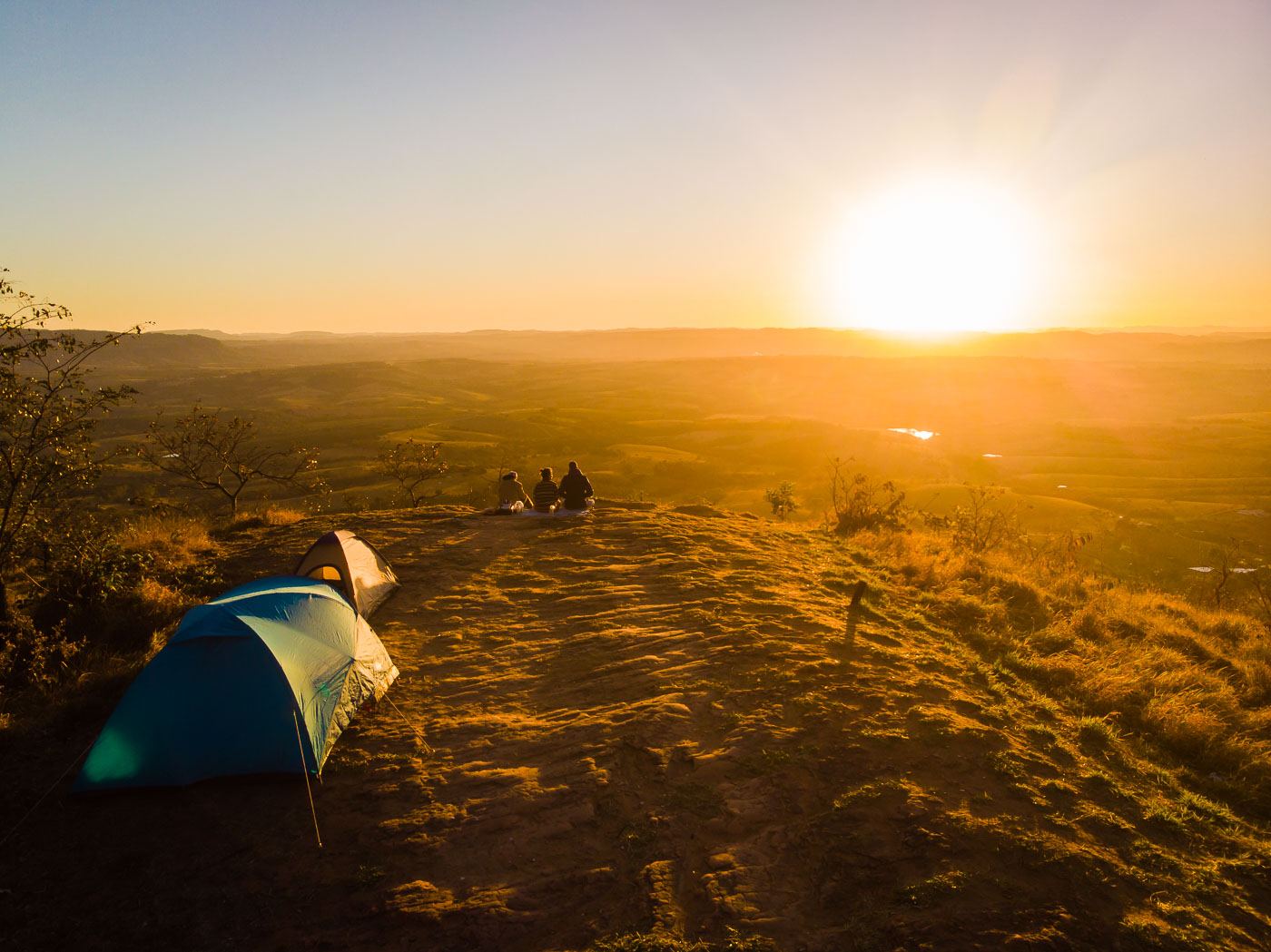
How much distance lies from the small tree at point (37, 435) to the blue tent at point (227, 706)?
3.41m

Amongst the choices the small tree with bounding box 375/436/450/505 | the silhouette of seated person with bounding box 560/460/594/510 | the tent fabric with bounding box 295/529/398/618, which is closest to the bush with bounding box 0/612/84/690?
the tent fabric with bounding box 295/529/398/618

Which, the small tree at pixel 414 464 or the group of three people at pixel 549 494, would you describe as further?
the small tree at pixel 414 464

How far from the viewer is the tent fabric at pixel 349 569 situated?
10.2m

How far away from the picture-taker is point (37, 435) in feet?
27.4

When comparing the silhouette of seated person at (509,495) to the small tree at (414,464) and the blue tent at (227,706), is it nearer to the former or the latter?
the blue tent at (227,706)

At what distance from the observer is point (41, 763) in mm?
6883

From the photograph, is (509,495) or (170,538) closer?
(170,538)

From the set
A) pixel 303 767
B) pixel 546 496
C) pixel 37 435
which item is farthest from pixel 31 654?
pixel 546 496

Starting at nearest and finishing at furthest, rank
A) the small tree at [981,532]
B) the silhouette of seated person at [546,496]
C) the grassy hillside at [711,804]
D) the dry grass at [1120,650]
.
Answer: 1. the grassy hillside at [711,804]
2. the dry grass at [1120,650]
3. the silhouette of seated person at [546,496]
4. the small tree at [981,532]

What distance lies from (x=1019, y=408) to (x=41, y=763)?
5716 inches

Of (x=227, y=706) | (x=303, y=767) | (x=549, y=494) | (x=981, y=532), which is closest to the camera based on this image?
(x=303, y=767)

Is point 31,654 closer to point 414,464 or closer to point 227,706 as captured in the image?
point 227,706

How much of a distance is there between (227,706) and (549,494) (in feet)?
32.1

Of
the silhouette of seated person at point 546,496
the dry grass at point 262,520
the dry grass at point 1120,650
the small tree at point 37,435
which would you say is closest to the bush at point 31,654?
the small tree at point 37,435
